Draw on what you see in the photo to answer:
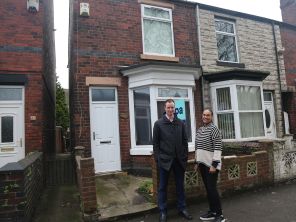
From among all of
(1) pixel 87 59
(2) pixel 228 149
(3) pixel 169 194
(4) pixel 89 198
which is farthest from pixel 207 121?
(1) pixel 87 59

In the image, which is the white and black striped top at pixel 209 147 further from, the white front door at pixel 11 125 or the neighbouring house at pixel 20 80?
the white front door at pixel 11 125

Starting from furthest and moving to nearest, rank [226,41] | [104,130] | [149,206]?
[226,41]
[104,130]
[149,206]

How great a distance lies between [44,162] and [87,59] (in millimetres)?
3347

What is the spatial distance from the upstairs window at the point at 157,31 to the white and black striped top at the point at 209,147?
17.7 ft

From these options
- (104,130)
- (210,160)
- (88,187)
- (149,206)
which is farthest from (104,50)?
(210,160)

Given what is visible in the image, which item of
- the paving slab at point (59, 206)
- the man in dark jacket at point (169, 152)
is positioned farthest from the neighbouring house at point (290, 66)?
the paving slab at point (59, 206)

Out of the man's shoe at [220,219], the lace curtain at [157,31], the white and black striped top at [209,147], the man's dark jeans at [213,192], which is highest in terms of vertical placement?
the lace curtain at [157,31]

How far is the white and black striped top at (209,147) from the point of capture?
172 inches

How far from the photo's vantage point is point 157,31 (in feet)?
31.7

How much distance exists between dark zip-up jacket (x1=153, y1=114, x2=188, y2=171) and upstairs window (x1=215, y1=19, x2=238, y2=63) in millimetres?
7106

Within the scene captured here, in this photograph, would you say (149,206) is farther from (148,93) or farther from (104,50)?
(104,50)

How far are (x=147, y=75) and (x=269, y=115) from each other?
672 centimetres

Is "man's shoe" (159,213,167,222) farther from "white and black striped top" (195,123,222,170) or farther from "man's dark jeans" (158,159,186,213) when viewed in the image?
"white and black striped top" (195,123,222,170)

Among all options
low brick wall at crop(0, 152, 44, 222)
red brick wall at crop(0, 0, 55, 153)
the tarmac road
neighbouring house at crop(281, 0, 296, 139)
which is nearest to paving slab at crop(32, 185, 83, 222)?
low brick wall at crop(0, 152, 44, 222)
